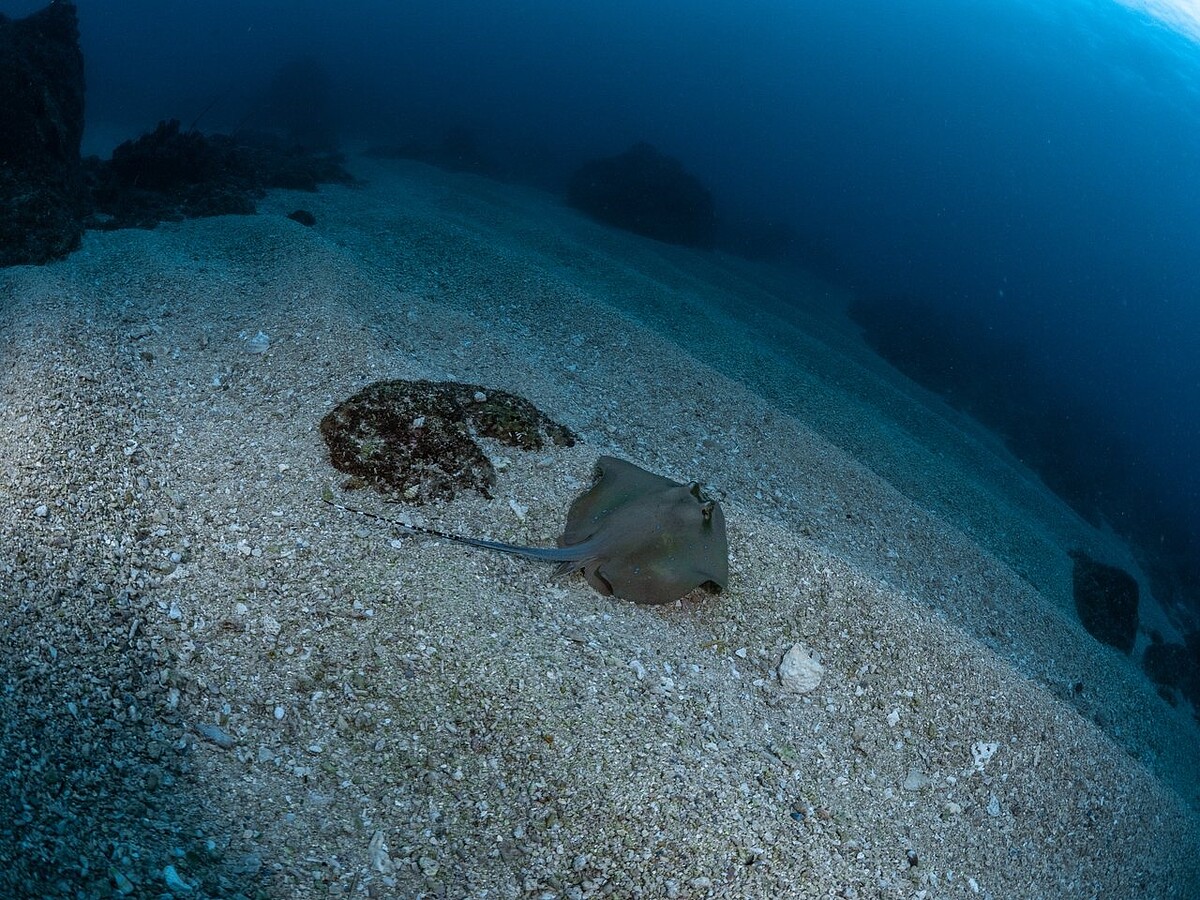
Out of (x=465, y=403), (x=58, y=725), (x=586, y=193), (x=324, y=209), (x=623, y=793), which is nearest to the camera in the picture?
(x=58, y=725)

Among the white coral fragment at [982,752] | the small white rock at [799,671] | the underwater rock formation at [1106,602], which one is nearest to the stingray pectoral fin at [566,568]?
the small white rock at [799,671]

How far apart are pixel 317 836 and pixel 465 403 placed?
3447 mm

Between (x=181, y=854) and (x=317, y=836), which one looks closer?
(x=181, y=854)

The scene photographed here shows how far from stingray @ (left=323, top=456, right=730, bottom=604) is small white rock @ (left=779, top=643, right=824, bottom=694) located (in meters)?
0.72

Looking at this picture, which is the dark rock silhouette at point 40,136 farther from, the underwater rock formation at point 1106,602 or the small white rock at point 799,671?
the underwater rock formation at point 1106,602

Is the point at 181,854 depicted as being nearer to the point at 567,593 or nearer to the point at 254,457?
the point at 567,593

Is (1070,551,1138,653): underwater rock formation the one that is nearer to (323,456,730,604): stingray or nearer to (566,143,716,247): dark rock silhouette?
(323,456,730,604): stingray

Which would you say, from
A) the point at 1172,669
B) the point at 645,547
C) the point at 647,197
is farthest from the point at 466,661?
the point at 647,197

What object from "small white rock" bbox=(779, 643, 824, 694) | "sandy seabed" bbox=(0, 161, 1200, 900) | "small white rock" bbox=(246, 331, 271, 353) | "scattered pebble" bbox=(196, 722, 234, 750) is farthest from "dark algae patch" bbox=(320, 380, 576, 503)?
"small white rock" bbox=(779, 643, 824, 694)

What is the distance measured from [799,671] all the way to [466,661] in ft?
7.64

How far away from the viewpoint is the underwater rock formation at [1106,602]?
8.30 m

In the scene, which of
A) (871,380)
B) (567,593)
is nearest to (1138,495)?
(871,380)

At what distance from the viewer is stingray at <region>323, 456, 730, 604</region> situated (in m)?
4.26

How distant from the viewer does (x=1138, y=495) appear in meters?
16.7
